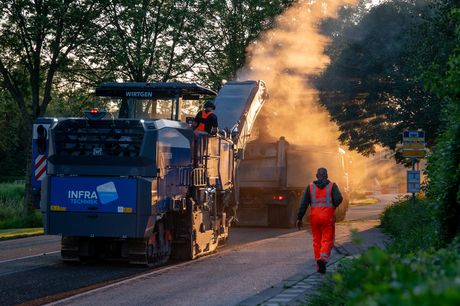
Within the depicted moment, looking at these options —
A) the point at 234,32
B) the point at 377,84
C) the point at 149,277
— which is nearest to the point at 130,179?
the point at 149,277

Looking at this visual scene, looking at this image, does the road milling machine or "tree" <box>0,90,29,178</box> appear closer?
the road milling machine

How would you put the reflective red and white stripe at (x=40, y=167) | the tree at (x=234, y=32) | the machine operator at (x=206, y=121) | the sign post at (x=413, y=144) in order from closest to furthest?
1. the machine operator at (x=206, y=121)
2. the reflective red and white stripe at (x=40, y=167)
3. the sign post at (x=413, y=144)
4. the tree at (x=234, y=32)

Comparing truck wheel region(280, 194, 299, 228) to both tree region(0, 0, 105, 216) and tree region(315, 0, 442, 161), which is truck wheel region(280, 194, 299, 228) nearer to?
tree region(315, 0, 442, 161)

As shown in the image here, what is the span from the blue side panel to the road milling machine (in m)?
0.02

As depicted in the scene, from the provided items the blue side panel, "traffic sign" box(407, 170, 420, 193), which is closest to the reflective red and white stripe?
the blue side panel

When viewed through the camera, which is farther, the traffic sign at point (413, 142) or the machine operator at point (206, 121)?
the traffic sign at point (413, 142)

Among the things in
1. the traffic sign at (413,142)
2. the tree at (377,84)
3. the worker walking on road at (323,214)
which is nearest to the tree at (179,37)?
the tree at (377,84)

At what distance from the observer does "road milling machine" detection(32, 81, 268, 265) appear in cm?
1009

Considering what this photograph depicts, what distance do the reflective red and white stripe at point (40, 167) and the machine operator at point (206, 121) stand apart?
15.7ft

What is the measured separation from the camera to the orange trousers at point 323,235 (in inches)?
367

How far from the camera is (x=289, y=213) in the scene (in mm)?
20094

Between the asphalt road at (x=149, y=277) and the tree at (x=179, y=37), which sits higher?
the tree at (x=179, y=37)

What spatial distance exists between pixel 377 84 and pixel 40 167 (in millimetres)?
16625

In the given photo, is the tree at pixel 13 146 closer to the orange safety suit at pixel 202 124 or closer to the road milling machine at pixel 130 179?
the road milling machine at pixel 130 179
